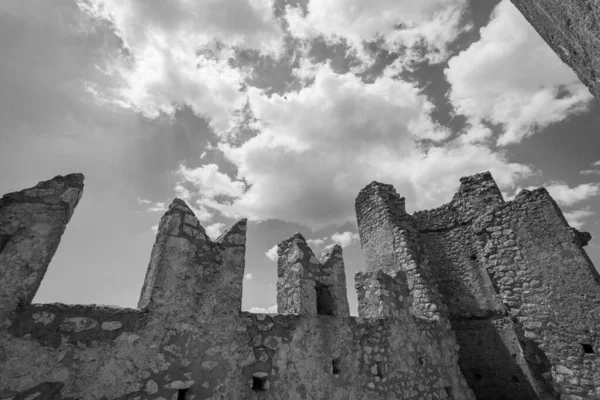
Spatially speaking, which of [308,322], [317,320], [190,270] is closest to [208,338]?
[190,270]

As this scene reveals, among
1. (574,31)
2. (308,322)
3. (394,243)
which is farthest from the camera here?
(394,243)

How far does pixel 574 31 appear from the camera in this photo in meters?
1.77

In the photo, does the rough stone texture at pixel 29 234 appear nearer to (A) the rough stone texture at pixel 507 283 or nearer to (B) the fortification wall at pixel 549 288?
(A) the rough stone texture at pixel 507 283

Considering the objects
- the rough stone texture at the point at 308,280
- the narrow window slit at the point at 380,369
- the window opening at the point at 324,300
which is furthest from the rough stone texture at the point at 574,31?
the narrow window slit at the point at 380,369

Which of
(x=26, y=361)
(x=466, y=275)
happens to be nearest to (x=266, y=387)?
(x=26, y=361)

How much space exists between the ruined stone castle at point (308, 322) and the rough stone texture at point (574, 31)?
392cm

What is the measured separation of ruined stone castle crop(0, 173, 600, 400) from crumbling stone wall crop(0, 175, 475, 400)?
0.05 ft

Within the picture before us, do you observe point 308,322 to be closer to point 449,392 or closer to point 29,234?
point 29,234

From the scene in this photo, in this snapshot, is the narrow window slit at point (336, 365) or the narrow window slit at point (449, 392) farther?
the narrow window slit at point (449, 392)

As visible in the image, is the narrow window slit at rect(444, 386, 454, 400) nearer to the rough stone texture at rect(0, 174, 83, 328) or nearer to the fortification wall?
the fortification wall

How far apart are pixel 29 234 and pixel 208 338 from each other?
2.21 meters

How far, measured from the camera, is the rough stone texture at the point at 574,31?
61.4 inches

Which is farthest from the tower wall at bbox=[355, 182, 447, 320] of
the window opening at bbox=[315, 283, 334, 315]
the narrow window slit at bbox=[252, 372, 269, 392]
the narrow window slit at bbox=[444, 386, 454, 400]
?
the narrow window slit at bbox=[252, 372, 269, 392]

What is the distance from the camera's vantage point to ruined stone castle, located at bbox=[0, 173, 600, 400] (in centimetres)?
282
